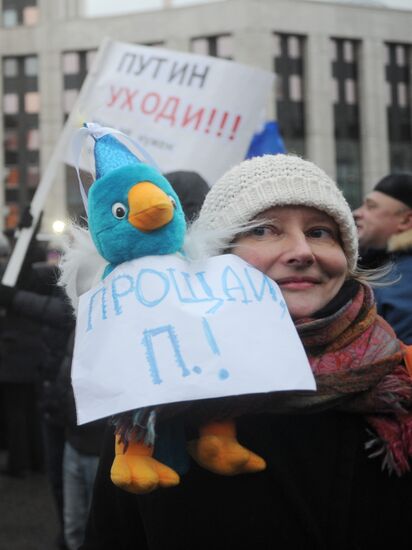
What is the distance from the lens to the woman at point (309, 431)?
3.90ft

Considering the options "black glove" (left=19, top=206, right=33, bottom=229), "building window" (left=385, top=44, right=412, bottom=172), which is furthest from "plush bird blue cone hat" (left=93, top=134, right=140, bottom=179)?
"building window" (left=385, top=44, right=412, bottom=172)

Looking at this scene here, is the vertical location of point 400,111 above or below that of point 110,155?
above

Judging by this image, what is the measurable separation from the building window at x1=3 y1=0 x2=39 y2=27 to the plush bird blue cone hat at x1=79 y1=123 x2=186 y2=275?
3873cm

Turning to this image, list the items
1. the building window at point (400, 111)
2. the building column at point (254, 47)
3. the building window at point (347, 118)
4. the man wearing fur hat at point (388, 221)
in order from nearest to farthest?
the man wearing fur hat at point (388, 221)
the building column at point (254, 47)
the building window at point (347, 118)
the building window at point (400, 111)

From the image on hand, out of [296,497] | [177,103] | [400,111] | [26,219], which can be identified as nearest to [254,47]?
[400,111]

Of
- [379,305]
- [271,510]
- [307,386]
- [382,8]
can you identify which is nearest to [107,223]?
[307,386]

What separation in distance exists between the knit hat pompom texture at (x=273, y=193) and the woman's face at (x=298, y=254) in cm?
2

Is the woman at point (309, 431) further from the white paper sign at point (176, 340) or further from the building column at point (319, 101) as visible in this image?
the building column at point (319, 101)

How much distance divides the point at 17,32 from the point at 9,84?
9.05 ft

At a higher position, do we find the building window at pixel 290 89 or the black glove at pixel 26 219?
the building window at pixel 290 89

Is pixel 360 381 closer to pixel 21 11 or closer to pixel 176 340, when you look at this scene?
pixel 176 340

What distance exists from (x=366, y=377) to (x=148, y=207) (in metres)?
0.51

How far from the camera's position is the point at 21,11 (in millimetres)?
36062

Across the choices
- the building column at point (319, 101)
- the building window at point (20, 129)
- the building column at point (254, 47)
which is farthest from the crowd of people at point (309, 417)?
the building window at point (20, 129)
